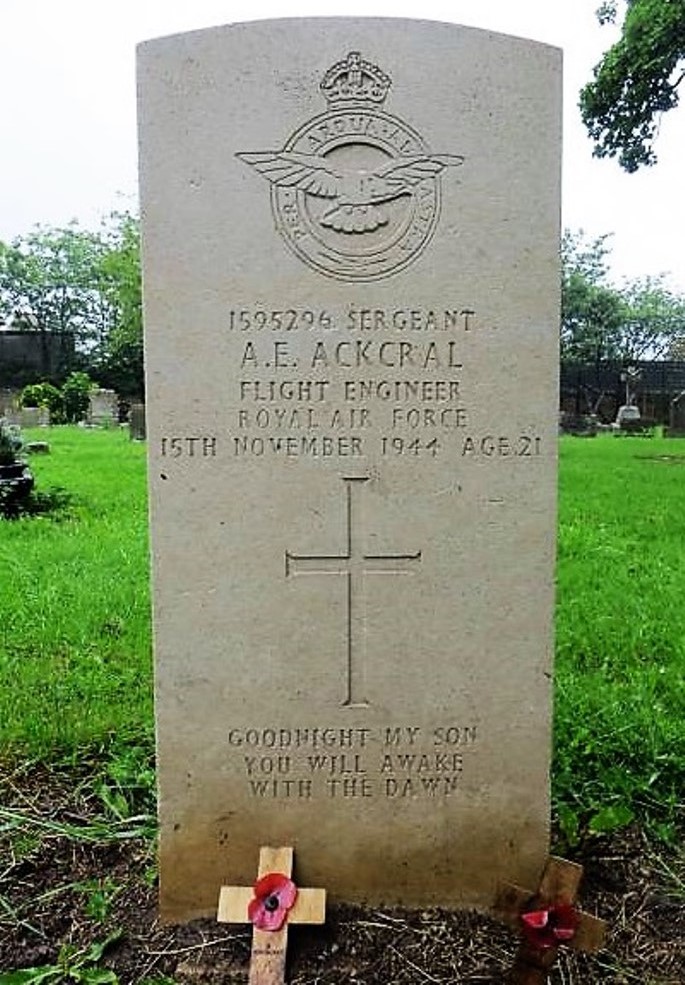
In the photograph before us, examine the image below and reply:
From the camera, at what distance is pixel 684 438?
21406mm

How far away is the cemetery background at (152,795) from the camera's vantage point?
253 cm

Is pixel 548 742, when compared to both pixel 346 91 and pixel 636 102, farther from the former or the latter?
pixel 636 102

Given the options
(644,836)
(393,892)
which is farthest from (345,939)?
(644,836)

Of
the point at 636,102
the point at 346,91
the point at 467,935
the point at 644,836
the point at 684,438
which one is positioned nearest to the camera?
the point at 346,91

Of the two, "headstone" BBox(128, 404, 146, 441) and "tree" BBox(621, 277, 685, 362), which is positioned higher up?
"tree" BBox(621, 277, 685, 362)

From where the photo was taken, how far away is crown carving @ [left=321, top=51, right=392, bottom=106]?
2439 mm

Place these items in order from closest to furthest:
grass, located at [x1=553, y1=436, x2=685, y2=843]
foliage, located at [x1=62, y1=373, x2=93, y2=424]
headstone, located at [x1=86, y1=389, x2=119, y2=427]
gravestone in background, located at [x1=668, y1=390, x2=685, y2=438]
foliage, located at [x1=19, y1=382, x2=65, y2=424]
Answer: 1. grass, located at [x1=553, y1=436, x2=685, y2=843]
2. gravestone in background, located at [x1=668, y1=390, x2=685, y2=438]
3. headstone, located at [x1=86, y1=389, x2=119, y2=427]
4. foliage, located at [x1=19, y1=382, x2=65, y2=424]
5. foliage, located at [x1=62, y1=373, x2=93, y2=424]

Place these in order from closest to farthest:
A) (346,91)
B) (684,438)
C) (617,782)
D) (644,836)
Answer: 1. (346,91)
2. (644,836)
3. (617,782)
4. (684,438)

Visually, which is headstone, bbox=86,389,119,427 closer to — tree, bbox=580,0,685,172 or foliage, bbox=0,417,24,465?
tree, bbox=580,0,685,172

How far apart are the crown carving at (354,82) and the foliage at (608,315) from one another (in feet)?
111

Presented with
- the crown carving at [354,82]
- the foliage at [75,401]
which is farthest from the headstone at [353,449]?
the foliage at [75,401]

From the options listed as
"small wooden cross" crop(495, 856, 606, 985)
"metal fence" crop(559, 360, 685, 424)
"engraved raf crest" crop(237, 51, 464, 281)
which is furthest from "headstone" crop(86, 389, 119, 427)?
"small wooden cross" crop(495, 856, 606, 985)

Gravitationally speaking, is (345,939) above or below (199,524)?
below

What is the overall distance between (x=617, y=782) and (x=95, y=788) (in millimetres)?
1680
